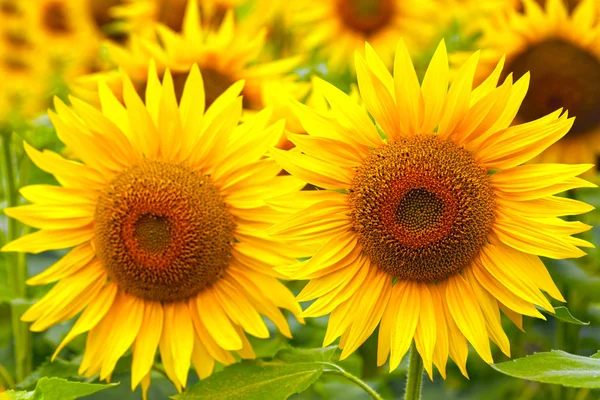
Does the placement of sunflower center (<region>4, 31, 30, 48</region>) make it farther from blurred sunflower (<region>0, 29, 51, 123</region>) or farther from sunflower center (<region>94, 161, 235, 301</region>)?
A: sunflower center (<region>94, 161, 235, 301</region>)

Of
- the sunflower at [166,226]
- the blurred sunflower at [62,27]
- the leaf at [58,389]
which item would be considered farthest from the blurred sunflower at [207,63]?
the blurred sunflower at [62,27]

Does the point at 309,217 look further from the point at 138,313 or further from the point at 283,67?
the point at 283,67

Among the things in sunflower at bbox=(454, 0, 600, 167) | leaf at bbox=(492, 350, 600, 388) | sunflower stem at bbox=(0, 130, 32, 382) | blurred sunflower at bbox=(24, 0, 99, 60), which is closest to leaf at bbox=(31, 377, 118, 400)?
leaf at bbox=(492, 350, 600, 388)

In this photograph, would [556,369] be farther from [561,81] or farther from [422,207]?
[561,81]

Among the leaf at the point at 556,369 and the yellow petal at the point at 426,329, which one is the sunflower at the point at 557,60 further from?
the leaf at the point at 556,369

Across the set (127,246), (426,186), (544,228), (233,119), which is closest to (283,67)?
(233,119)
